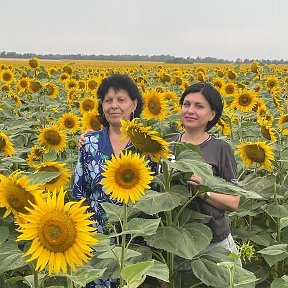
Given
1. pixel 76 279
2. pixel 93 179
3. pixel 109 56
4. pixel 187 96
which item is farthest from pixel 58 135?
pixel 109 56

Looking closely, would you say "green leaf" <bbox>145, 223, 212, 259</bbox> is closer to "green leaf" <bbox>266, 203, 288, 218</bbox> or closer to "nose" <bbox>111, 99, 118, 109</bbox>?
"nose" <bbox>111, 99, 118, 109</bbox>

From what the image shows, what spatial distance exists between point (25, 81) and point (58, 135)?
395 cm

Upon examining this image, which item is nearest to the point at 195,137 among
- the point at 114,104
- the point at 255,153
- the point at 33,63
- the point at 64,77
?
the point at 255,153

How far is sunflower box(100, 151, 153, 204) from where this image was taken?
2.33 meters

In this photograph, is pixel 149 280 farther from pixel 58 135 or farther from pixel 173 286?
pixel 58 135

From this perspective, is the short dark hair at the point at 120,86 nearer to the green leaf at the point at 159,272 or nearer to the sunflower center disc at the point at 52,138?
the sunflower center disc at the point at 52,138

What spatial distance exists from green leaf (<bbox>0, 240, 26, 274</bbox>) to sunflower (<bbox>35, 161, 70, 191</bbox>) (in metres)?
0.76

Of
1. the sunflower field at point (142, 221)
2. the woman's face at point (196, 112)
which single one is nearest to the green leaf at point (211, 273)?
the sunflower field at point (142, 221)

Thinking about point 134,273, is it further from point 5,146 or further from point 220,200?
point 5,146

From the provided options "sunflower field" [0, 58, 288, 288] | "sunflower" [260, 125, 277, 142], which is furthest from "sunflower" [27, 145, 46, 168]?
"sunflower" [260, 125, 277, 142]

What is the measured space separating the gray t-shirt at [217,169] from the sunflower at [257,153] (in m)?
0.29

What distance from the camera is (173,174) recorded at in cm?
283

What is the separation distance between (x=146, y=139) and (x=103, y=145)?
3.30ft

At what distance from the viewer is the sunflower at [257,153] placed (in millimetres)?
3426
